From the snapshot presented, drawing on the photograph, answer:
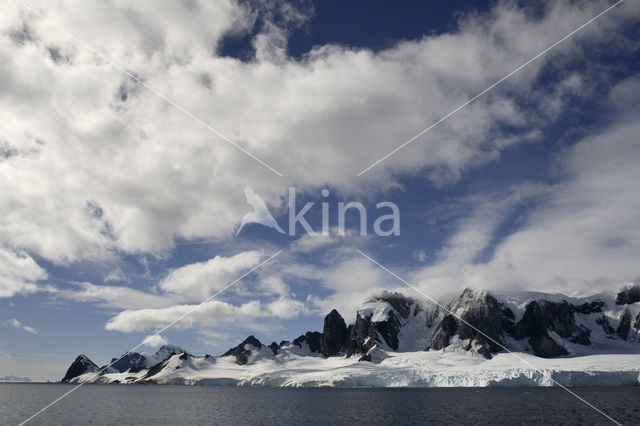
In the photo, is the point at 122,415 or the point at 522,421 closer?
the point at 522,421

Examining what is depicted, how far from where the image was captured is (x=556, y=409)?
101562 millimetres

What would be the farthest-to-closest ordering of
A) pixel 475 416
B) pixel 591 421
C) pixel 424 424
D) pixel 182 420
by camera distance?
1. pixel 182 420
2. pixel 475 416
3. pixel 424 424
4. pixel 591 421

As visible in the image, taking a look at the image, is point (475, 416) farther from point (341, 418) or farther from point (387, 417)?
point (341, 418)

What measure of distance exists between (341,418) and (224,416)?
31.3 m

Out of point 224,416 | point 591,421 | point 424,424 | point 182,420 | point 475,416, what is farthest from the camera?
point 224,416

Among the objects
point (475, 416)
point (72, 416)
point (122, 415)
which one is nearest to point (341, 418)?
point (475, 416)

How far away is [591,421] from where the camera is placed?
7888 cm

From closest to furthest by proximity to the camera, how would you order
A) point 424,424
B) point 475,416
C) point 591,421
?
point 591,421, point 424,424, point 475,416

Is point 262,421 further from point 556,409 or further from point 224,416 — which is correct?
point 556,409

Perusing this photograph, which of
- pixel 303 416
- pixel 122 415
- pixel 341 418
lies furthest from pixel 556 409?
pixel 122 415

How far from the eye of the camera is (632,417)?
273 feet

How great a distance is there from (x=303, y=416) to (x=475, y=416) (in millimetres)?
39239

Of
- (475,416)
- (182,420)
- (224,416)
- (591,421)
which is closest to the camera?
(591,421)

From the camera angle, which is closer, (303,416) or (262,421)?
(262,421)
